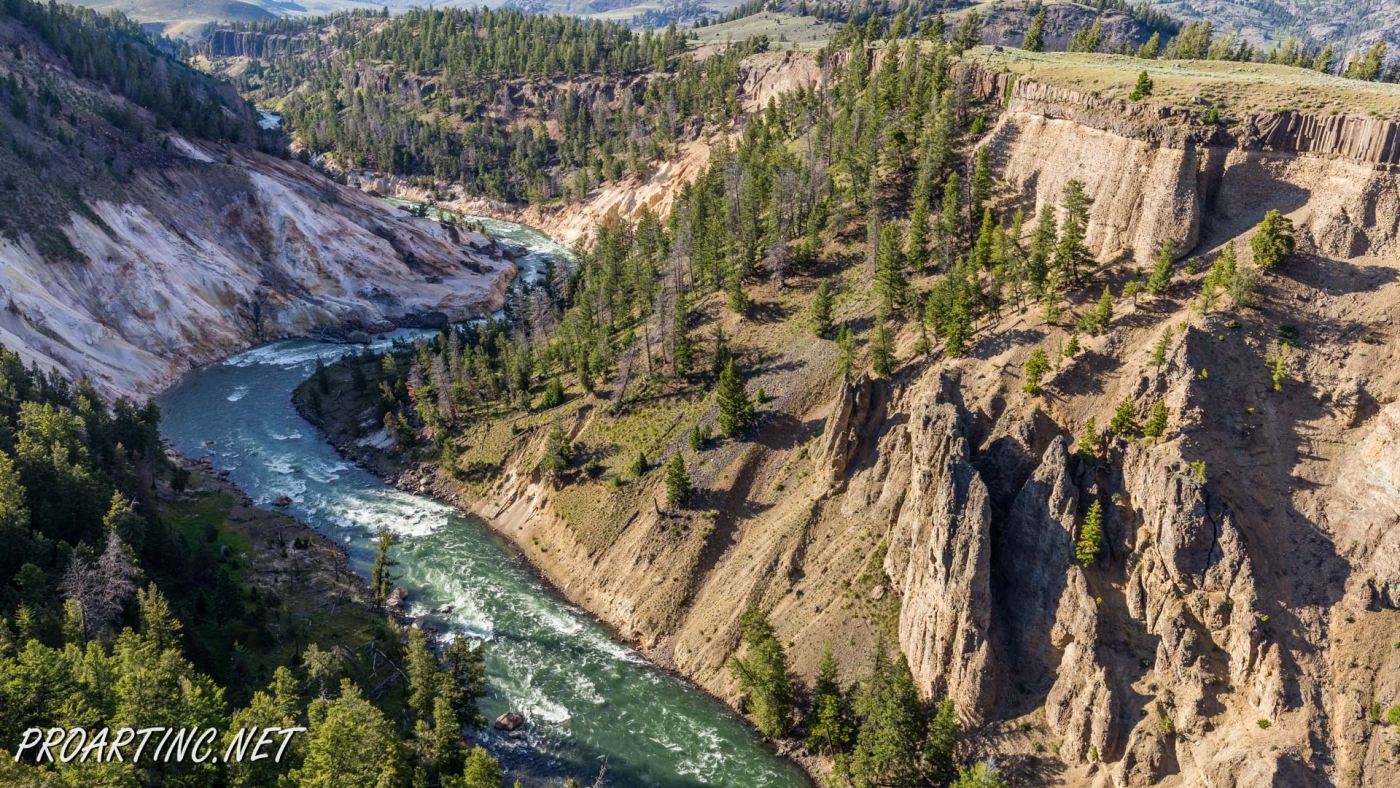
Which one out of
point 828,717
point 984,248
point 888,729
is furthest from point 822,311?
point 888,729

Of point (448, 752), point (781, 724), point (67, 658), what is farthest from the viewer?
→ point (781, 724)

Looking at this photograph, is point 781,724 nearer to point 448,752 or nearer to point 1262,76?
point 448,752

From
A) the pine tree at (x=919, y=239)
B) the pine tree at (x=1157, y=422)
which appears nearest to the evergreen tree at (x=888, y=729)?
the pine tree at (x=1157, y=422)

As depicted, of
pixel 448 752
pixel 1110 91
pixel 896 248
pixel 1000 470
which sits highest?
pixel 1110 91

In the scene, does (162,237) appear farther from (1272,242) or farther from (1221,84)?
(1272,242)

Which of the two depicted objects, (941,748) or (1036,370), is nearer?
(941,748)

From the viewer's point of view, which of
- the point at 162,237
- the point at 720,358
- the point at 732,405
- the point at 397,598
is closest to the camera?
the point at 397,598

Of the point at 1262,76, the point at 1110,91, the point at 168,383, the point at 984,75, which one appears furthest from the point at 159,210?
the point at 1262,76

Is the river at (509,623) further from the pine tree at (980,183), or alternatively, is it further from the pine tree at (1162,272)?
the pine tree at (980,183)
